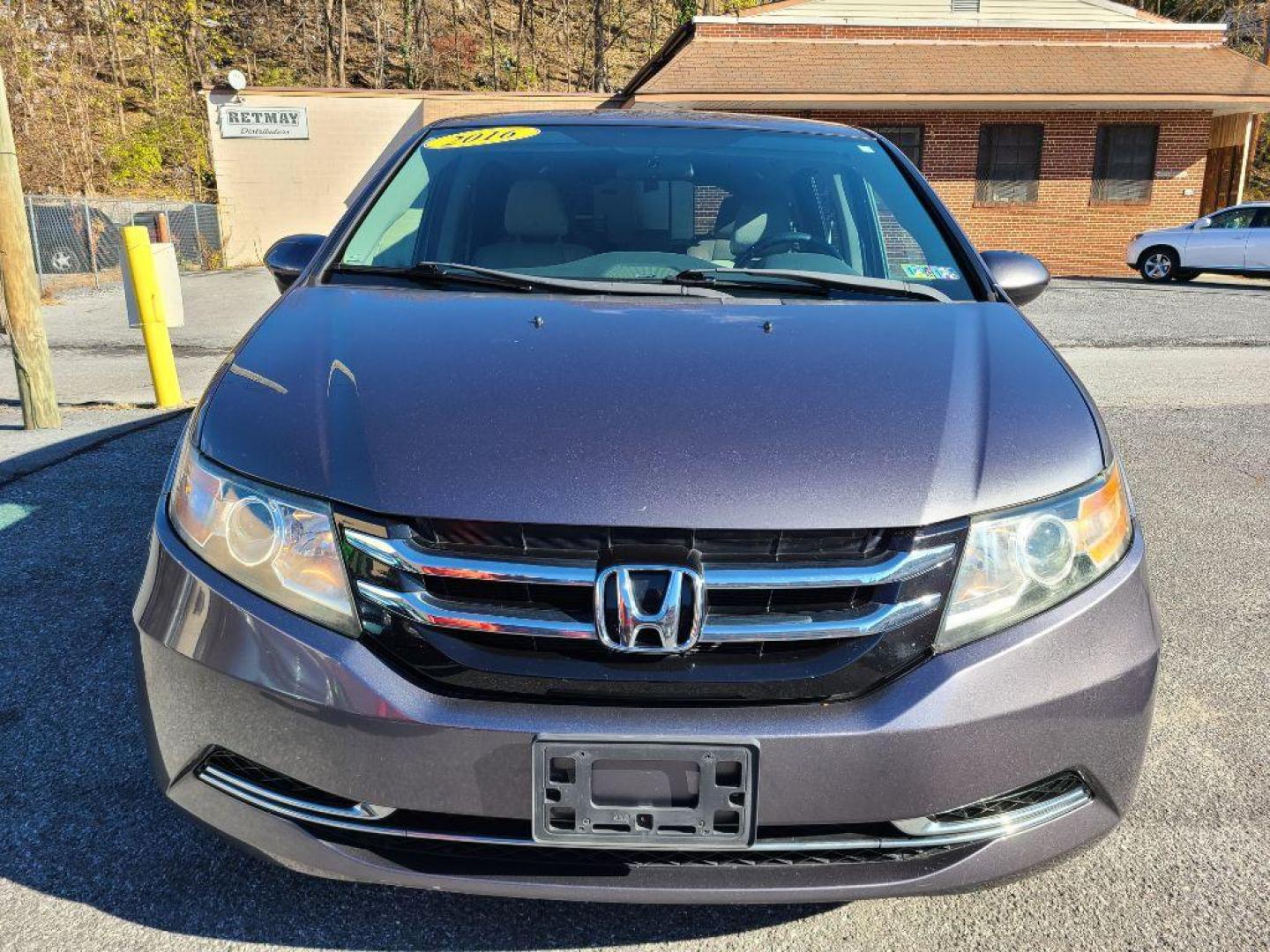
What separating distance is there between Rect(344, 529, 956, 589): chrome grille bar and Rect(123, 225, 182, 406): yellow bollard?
526 cm

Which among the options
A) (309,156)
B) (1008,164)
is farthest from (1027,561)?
(309,156)

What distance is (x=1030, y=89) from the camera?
61.7ft

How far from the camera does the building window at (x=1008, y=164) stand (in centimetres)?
1994

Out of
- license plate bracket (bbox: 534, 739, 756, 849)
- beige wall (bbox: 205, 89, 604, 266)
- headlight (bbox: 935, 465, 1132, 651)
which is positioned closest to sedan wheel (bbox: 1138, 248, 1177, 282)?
beige wall (bbox: 205, 89, 604, 266)

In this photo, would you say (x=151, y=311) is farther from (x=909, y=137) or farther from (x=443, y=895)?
(x=909, y=137)

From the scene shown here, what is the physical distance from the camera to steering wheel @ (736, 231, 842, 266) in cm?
281

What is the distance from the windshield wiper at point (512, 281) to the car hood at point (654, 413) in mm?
130

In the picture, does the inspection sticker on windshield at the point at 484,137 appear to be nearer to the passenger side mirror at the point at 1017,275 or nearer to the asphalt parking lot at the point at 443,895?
the passenger side mirror at the point at 1017,275

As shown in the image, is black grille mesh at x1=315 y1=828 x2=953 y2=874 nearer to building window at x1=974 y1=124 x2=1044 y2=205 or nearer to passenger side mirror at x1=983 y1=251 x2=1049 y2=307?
passenger side mirror at x1=983 y1=251 x2=1049 y2=307

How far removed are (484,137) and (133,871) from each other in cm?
217

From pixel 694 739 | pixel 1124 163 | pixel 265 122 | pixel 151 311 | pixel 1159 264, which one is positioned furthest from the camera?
pixel 265 122

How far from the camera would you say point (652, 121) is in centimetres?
316

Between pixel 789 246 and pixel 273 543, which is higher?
pixel 789 246

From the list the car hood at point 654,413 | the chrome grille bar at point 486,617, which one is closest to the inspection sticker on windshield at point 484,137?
the car hood at point 654,413
